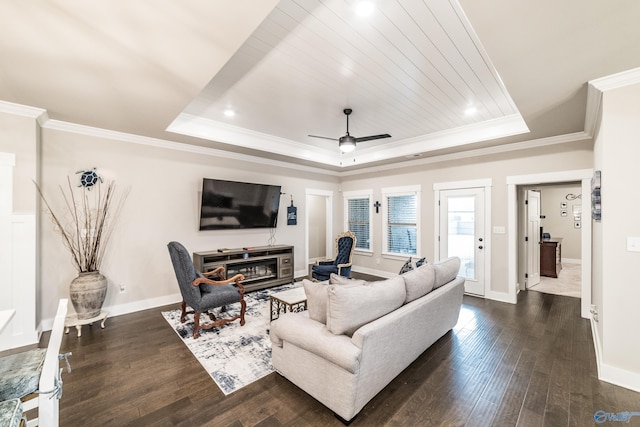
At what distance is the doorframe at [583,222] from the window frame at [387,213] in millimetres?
1640

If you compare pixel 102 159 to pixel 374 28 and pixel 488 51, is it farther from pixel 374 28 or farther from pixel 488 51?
pixel 488 51

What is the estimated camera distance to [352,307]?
6.72 ft

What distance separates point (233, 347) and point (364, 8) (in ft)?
11.3

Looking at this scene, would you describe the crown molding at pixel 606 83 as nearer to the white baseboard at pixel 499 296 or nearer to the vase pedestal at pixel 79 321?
the white baseboard at pixel 499 296

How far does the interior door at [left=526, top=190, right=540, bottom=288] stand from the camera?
5605 mm

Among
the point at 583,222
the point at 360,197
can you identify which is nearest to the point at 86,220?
the point at 360,197

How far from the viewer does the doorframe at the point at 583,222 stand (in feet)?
12.8

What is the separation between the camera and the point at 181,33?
1.83m

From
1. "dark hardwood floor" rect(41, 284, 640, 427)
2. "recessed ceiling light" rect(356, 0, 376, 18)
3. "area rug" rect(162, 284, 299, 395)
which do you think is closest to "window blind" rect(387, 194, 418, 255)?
"dark hardwood floor" rect(41, 284, 640, 427)

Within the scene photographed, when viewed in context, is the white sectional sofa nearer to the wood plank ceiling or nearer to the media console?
the wood plank ceiling

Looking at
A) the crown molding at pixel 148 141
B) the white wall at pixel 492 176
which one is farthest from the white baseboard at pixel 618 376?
the crown molding at pixel 148 141

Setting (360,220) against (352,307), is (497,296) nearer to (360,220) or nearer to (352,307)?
(360,220)

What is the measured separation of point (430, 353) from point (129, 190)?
4721 mm

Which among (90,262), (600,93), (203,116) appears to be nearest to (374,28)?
(600,93)
